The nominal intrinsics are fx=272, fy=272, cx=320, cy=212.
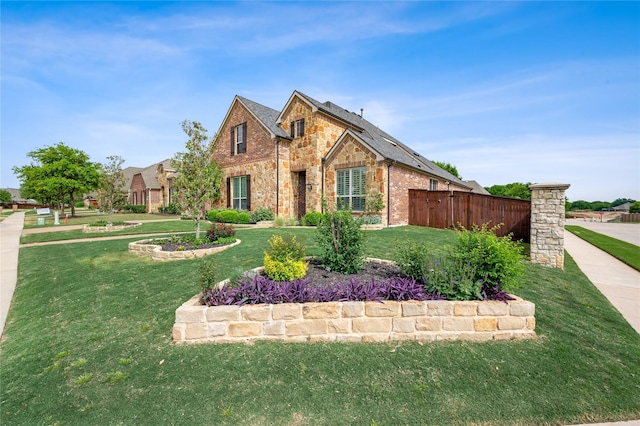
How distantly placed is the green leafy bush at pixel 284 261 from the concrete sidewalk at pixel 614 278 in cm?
559

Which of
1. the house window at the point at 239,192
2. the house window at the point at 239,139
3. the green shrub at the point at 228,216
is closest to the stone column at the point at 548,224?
the green shrub at the point at 228,216

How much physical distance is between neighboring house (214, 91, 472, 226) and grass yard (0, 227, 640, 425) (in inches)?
408

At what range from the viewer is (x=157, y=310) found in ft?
15.3

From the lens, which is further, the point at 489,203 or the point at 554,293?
the point at 489,203

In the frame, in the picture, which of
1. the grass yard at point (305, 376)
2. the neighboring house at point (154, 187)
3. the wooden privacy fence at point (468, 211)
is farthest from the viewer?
the neighboring house at point (154, 187)

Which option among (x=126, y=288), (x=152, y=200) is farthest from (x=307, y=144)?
(x=152, y=200)

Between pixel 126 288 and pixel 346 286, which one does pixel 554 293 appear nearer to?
pixel 346 286

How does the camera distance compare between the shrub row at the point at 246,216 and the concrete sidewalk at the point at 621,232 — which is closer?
the concrete sidewalk at the point at 621,232

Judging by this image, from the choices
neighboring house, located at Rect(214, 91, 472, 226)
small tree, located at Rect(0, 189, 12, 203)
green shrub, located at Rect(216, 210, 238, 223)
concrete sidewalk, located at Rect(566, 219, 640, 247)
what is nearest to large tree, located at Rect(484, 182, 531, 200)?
concrete sidewalk, located at Rect(566, 219, 640, 247)

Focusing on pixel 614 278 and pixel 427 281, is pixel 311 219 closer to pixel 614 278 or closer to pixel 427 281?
pixel 427 281

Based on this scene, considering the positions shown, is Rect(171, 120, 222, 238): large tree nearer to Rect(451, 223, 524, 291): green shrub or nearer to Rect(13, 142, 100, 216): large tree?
Rect(451, 223, 524, 291): green shrub

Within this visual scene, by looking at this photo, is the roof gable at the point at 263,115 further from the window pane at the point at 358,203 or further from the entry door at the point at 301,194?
the window pane at the point at 358,203

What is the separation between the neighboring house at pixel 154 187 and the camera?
3047cm

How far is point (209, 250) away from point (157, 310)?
→ 3.83 m
